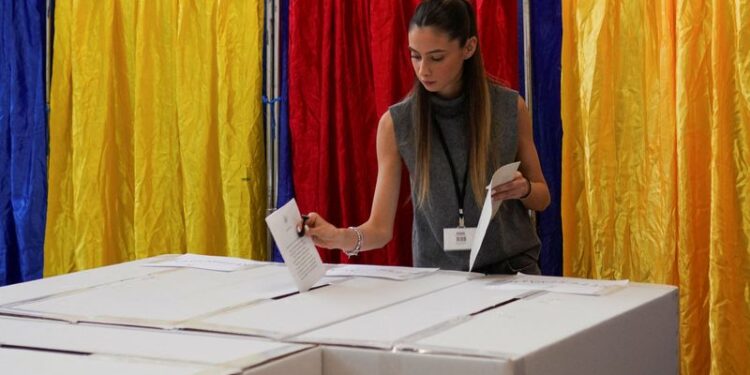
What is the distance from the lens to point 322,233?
2.19 meters

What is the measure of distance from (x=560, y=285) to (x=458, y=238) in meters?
0.50

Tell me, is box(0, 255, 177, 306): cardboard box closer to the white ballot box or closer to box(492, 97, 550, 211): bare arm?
the white ballot box

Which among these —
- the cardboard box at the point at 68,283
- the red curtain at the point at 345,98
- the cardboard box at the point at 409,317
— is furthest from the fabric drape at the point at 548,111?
the cardboard box at the point at 68,283

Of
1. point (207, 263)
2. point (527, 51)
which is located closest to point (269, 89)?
point (527, 51)

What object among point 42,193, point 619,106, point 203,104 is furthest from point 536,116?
point 42,193

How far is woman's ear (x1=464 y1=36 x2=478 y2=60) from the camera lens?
251 cm

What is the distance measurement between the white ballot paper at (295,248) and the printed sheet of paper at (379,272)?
0.13m

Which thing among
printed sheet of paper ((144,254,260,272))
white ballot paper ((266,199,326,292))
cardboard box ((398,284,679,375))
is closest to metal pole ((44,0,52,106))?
printed sheet of paper ((144,254,260,272))

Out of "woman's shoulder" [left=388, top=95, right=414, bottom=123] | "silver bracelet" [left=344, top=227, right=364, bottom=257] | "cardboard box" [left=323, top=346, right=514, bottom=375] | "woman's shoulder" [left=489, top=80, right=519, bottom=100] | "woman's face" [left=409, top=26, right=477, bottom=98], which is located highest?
"woman's face" [left=409, top=26, right=477, bottom=98]

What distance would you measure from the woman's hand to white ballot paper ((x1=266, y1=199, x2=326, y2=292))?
0.43 metres

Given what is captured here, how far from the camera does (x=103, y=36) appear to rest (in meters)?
4.04

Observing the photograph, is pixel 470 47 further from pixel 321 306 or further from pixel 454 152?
pixel 321 306

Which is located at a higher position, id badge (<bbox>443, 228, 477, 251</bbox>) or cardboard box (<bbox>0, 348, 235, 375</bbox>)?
id badge (<bbox>443, 228, 477, 251</bbox>)

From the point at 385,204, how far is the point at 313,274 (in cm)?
60
